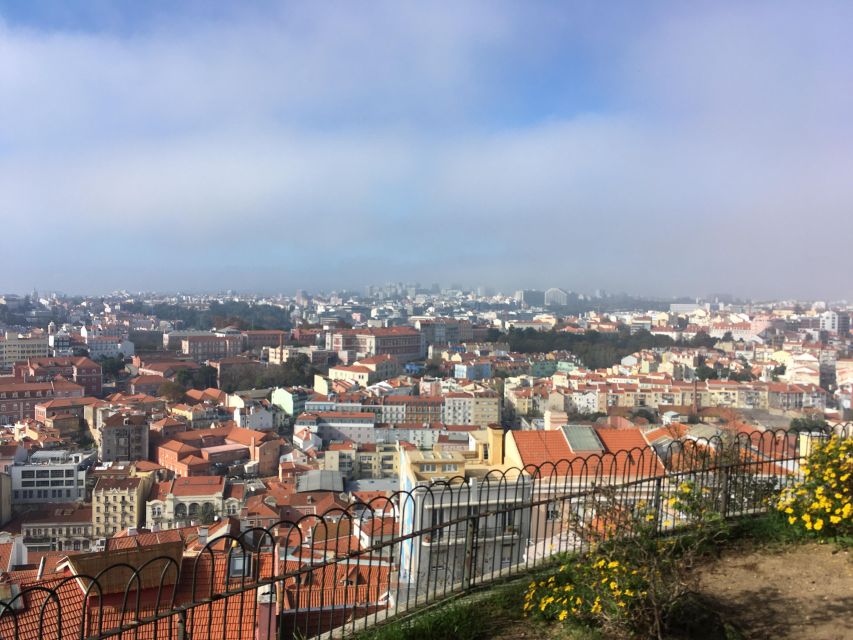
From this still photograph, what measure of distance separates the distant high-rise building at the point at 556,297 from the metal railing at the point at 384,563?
83.6 m

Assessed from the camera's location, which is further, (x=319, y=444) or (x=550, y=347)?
(x=550, y=347)

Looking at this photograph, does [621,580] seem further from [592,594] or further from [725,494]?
[725,494]

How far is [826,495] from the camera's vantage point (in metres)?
2.23

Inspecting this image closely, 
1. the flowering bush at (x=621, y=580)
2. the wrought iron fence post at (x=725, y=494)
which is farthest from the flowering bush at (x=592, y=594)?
the wrought iron fence post at (x=725, y=494)

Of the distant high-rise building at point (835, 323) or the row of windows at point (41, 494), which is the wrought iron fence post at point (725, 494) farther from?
the distant high-rise building at point (835, 323)

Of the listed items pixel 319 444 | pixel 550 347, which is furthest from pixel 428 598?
pixel 550 347

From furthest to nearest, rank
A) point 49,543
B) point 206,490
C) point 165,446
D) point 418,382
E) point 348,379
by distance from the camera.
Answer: point 348,379
point 418,382
point 165,446
point 206,490
point 49,543

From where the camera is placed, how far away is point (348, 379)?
94.4ft

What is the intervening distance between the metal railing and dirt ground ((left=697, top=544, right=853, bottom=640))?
233mm

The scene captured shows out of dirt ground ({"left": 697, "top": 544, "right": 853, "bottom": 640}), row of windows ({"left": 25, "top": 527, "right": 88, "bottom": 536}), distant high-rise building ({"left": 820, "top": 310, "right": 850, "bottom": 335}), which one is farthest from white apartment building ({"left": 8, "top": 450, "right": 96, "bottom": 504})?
distant high-rise building ({"left": 820, "top": 310, "right": 850, "bottom": 335})

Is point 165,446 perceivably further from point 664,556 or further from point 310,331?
point 310,331

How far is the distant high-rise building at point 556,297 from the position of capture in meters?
86.8

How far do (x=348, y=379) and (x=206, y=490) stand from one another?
16.6 metres

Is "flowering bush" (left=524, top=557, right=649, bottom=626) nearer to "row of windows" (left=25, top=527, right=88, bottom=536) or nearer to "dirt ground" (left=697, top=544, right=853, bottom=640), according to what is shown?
"dirt ground" (left=697, top=544, right=853, bottom=640)
